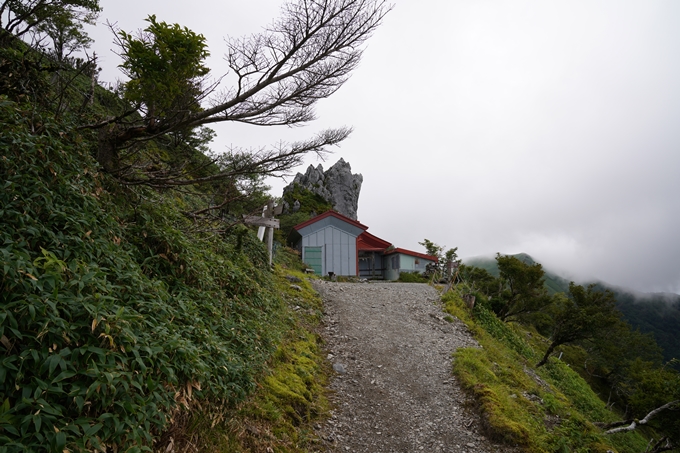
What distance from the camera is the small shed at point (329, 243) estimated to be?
25.4 meters

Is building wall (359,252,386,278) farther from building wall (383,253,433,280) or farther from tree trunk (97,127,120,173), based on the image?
tree trunk (97,127,120,173)

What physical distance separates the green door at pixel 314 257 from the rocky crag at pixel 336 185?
23362mm

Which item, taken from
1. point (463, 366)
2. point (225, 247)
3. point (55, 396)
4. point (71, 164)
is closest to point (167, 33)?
point (71, 164)

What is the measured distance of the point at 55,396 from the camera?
2.53m

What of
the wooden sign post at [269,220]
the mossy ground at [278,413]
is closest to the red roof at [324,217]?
the wooden sign post at [269,220]

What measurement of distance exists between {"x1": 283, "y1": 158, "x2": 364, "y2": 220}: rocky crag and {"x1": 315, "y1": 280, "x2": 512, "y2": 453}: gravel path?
37.4m

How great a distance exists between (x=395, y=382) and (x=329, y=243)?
1802 cm

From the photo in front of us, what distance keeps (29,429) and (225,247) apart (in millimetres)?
6817

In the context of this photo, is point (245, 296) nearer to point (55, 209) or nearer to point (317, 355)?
point (317, 355)

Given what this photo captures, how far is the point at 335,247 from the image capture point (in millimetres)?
25766

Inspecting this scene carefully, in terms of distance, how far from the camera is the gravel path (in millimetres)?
5957

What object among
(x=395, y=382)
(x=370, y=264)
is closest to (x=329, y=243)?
(x=370, y=264)

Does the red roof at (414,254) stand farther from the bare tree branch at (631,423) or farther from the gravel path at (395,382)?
the bare tree branch at (631,423)

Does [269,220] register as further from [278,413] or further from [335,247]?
[335,247]
